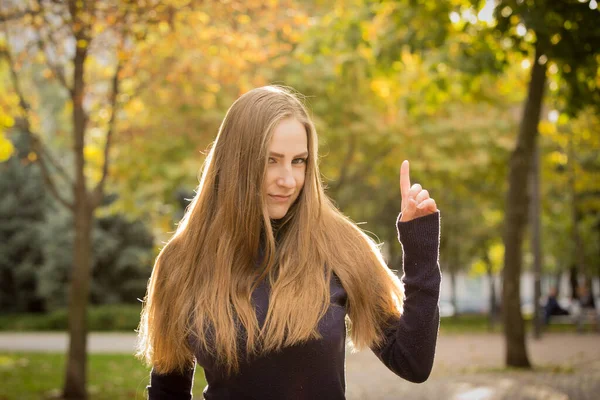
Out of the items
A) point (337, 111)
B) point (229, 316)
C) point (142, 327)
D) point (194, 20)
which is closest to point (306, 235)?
point (229, 316)

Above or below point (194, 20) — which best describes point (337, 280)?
below

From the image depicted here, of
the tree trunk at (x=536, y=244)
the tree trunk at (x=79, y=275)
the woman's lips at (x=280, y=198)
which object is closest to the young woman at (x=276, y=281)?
the woman's lips at (x=280, y=198)

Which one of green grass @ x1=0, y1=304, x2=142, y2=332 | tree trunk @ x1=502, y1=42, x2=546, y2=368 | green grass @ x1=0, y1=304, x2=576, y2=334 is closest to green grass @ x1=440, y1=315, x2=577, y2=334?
green grass @ x1=0, y1=304, x2=576, y2=334

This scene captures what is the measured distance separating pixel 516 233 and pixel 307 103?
23.0 ft

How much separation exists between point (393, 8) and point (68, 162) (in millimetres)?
21468

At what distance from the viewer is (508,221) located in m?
12.5

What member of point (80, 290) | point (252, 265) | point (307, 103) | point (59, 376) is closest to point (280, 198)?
point (252, 265)

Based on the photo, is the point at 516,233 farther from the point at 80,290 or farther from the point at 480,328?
the point at 480,328

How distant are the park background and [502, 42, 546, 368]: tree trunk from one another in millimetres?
23

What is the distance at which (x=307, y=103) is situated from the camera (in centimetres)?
632

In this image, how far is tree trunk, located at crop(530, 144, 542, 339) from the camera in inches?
811

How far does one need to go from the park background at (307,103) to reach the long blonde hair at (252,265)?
0.65 metres

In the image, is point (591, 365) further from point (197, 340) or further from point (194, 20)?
point (197, 340)

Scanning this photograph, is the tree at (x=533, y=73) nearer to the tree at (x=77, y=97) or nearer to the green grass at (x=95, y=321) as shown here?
the tree at (x=77, y=97)
